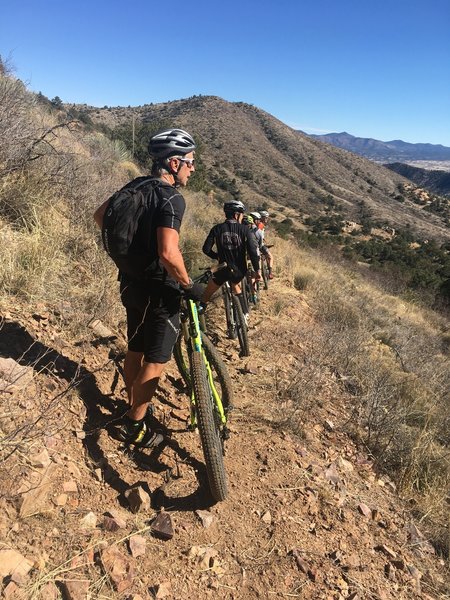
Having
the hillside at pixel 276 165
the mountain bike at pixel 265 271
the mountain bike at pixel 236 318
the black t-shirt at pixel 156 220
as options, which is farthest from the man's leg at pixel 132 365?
the hillside at pixel 276 165

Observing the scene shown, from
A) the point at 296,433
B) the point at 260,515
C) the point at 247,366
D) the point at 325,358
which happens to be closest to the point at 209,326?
the point at 247,366

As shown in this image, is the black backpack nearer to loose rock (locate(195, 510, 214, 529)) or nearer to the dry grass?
loose rock (locate(195, 510, 214, 529))

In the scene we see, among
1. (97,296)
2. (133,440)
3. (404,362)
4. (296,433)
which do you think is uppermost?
(97,296)

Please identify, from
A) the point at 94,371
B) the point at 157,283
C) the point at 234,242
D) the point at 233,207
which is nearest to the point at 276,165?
the point at 233,207

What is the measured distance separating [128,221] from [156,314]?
602mm

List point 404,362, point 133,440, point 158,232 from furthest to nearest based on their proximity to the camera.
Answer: point 404,362 < point 133,440 < point 158,232

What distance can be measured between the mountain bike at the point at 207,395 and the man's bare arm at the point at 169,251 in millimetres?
385

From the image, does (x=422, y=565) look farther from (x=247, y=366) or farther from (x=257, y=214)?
(x=257, y=214)

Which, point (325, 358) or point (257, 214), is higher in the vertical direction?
point (257, 214)

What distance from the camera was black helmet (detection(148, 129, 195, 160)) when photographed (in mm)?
2587

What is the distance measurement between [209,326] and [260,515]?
10.8 feet

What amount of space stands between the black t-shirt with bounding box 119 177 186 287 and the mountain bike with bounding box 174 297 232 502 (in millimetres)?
337

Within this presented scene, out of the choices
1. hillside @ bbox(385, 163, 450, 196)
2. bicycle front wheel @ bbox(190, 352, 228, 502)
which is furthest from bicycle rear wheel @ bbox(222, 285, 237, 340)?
hillside @ bbox(385, 163, 450, 196)

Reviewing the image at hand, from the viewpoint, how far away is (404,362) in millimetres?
6422
